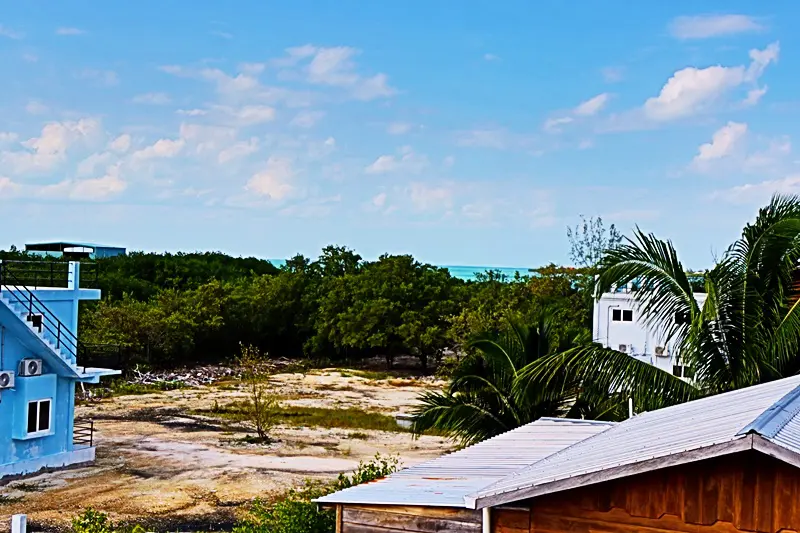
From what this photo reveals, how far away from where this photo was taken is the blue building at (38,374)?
51.3ft

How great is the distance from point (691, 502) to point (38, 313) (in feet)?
47.3

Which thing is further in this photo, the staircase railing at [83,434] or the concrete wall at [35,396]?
the staircase railing at [83,434]

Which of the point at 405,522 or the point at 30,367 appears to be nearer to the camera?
the point at 405,522

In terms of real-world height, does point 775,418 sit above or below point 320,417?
above

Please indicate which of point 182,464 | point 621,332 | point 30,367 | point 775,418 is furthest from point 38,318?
point 621,332

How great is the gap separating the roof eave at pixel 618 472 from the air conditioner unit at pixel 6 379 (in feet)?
42.2

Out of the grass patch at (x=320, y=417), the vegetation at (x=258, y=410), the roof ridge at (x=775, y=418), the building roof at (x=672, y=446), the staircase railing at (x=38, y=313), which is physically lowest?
the grass patch at (x=320, y=417)

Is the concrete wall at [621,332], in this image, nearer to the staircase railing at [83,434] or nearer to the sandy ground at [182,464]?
the sandy ground at [182,464]

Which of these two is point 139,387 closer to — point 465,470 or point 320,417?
point 320,417

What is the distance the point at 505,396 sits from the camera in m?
11.9

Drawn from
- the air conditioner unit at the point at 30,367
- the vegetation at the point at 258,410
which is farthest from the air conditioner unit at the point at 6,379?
the vegetation at the point at 258,410

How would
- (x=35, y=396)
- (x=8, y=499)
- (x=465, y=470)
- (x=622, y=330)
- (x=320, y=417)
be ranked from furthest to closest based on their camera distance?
(x=622, y=330) < (x=320, y=417) < (x=35, y=396) < (x=8, y=499) < (x=465, y=470)

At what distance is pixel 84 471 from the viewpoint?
53.8 ft

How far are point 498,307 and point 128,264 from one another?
971 inches
